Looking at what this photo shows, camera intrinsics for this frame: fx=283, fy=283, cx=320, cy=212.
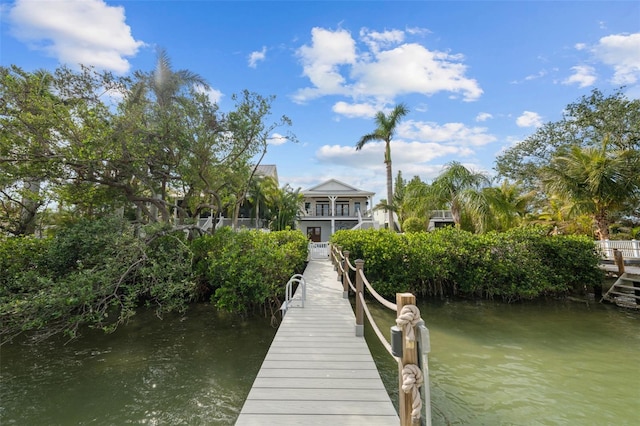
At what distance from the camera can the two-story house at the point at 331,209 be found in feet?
91.7

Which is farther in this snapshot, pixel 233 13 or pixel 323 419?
pixel 233 13

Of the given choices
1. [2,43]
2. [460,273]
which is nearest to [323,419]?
[460,273]

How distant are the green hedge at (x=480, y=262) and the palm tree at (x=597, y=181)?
11.0 feet

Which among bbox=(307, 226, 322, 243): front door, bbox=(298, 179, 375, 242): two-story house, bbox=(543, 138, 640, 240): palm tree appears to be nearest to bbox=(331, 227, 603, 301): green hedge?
bbox=(543, 138, 640, 240): palm tree

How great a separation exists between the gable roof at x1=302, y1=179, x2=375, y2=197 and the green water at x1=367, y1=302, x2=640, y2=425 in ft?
63.2

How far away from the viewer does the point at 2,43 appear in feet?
26.2

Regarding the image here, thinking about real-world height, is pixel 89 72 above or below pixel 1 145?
above

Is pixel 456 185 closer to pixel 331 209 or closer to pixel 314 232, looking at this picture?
pixel 331 209

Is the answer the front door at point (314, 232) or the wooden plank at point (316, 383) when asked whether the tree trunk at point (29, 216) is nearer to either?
the wooden plank at point (316, 383)

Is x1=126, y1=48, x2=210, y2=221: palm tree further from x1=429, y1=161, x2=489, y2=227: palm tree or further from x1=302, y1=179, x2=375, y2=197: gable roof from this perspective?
x1=302, y1=179, x2=375, y2=197: gable roof

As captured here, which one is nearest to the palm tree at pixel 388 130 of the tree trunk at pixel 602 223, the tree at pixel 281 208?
the tree at pixel 281 208

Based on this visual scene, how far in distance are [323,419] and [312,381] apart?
2.32 ft

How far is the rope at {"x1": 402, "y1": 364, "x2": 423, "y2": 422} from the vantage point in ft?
6.63

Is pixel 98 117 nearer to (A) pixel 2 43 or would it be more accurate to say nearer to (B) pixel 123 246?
(A) pixel 2 43
